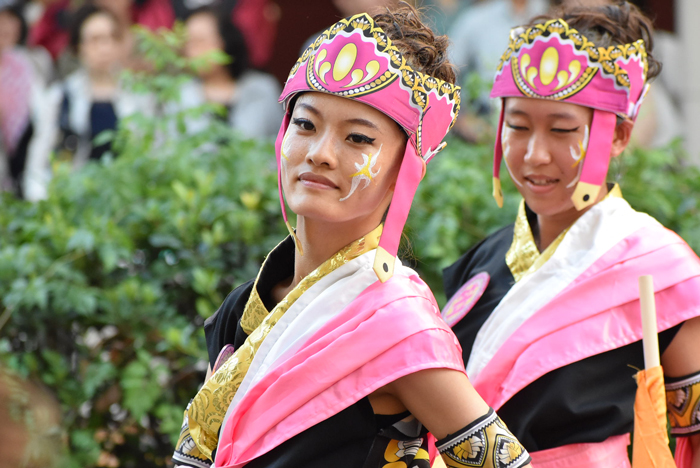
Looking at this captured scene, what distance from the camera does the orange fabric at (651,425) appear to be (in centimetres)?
184

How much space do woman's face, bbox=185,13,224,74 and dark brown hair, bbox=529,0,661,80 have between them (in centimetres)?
497

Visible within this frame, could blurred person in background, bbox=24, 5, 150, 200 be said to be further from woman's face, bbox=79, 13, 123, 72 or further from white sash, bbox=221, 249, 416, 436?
white sash, bbox=221, 249, 416, 436

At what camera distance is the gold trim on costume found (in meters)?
1.81

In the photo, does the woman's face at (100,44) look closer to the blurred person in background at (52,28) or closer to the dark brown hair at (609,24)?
the blurred person in background at (52,28)

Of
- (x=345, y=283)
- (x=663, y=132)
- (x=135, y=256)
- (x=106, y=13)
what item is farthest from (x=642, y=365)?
(x=106, y=13)

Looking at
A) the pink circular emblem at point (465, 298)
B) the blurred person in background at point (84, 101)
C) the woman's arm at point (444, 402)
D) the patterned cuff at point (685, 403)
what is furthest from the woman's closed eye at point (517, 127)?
the blurred person in background at point (84, 101)

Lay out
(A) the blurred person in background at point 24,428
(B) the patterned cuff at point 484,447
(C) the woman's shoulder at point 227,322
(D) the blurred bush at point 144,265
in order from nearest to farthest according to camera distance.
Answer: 1. (A) the blurred person in background at point 24,428
2. (B) the patterned cuff at point 484,447
3. (C) the woman's shoulder at point 227,322
4. (D) the blurred bush at point 144,265

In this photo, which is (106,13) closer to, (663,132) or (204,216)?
(204,216)

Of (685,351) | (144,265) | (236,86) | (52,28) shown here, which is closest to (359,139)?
(685,351)

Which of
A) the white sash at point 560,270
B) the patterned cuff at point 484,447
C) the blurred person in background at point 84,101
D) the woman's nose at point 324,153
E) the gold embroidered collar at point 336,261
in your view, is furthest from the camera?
the blurred person in background at point 84,101

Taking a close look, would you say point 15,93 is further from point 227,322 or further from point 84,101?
point 227,322

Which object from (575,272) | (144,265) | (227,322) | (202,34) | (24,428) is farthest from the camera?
(202,34)

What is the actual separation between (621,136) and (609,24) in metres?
0.34

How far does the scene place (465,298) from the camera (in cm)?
253
